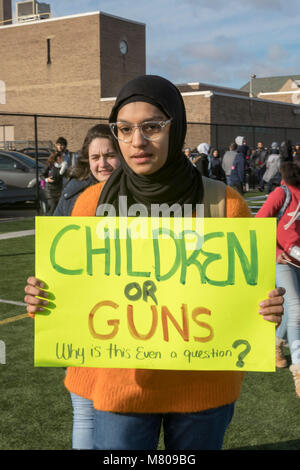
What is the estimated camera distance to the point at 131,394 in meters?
1.87

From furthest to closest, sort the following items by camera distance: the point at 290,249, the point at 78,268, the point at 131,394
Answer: the point at 290,249
the point at 78,268
the point at 131,394

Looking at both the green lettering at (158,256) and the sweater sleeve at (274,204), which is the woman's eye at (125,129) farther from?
the sweater sleeve at (274,204)

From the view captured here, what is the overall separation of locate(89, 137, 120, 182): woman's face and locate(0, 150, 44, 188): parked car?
1374cm

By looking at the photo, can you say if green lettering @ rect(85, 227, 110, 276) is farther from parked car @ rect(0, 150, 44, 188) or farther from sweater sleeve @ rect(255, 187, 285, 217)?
parked car @ rect(0, 150, 44, 188)

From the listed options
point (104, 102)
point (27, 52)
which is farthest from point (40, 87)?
point (104, 102)

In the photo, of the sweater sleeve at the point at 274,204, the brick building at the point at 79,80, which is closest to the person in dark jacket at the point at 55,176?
the sweater sleeve at the point at 274,204

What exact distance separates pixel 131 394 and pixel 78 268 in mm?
468

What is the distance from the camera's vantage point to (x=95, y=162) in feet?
10.7

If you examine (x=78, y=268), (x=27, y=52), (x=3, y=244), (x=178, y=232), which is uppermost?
(x=27, y=52)

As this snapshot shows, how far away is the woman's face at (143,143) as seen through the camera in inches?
71.9

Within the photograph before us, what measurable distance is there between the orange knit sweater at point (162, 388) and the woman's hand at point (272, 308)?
24 centimetres

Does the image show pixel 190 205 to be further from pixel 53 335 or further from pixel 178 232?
pixel 53 335
